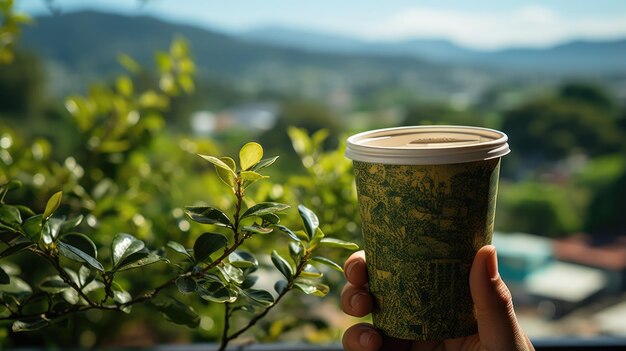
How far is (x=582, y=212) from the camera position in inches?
111

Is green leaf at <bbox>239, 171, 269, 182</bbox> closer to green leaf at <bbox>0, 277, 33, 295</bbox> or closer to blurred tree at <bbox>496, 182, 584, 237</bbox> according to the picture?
green leaf at <bbox>0, 277, 33, 295</bbox>

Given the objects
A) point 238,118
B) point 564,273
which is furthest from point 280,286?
point 564,273

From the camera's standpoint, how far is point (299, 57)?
119 inches

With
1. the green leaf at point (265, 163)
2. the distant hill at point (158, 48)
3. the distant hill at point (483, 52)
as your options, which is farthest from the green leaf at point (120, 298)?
the distant hill at point (483, 52)

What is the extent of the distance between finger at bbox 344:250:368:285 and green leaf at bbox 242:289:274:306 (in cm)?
11

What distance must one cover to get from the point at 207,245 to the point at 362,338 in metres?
0.22

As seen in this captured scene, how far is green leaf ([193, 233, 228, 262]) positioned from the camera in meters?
0.58

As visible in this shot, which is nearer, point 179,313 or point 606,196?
point 179,313

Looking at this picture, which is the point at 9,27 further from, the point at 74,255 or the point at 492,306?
the point at 492,306

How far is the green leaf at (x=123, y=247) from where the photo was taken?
1.87 feet

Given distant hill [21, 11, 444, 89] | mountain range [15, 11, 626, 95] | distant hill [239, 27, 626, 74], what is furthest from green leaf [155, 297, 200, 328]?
distant hill [239, 27, 626, 74]

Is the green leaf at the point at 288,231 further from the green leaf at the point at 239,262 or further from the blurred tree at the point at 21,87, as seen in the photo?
the blurred tree at the point at 21,87

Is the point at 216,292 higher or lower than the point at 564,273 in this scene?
higher

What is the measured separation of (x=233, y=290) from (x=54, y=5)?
0.78 metres
